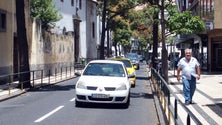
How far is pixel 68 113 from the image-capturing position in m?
13.5

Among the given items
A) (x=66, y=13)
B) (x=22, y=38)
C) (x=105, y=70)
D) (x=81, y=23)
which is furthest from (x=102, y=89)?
(x=81, y=23)

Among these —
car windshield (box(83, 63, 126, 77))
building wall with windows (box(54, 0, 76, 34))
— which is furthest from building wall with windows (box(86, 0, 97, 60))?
car windshield (box(83, 63, 126, 77))

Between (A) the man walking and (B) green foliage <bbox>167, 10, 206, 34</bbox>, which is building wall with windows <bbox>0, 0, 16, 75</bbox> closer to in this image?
(B) green foliage <bbox>167, 10, 206, 34</bbox>

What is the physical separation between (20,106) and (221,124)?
24.9ft

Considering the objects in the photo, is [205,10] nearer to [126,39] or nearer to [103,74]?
[103,74]

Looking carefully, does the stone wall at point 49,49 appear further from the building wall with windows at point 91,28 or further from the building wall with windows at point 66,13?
the building wall with windows at point 91,28

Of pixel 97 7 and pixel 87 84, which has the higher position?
Result: pixel 97 7

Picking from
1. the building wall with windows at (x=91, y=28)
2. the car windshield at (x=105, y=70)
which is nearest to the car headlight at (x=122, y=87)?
the car windshield at (x=105, y=70)

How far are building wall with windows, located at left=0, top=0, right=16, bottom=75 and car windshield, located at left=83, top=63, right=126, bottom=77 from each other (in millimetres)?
10997

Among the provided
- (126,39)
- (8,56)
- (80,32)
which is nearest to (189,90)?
(8,56)

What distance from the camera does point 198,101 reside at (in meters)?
16.0

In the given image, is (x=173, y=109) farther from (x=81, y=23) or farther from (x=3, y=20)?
(x=81, y=23)

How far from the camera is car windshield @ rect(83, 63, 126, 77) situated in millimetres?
15648

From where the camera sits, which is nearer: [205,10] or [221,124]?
[221,124]
